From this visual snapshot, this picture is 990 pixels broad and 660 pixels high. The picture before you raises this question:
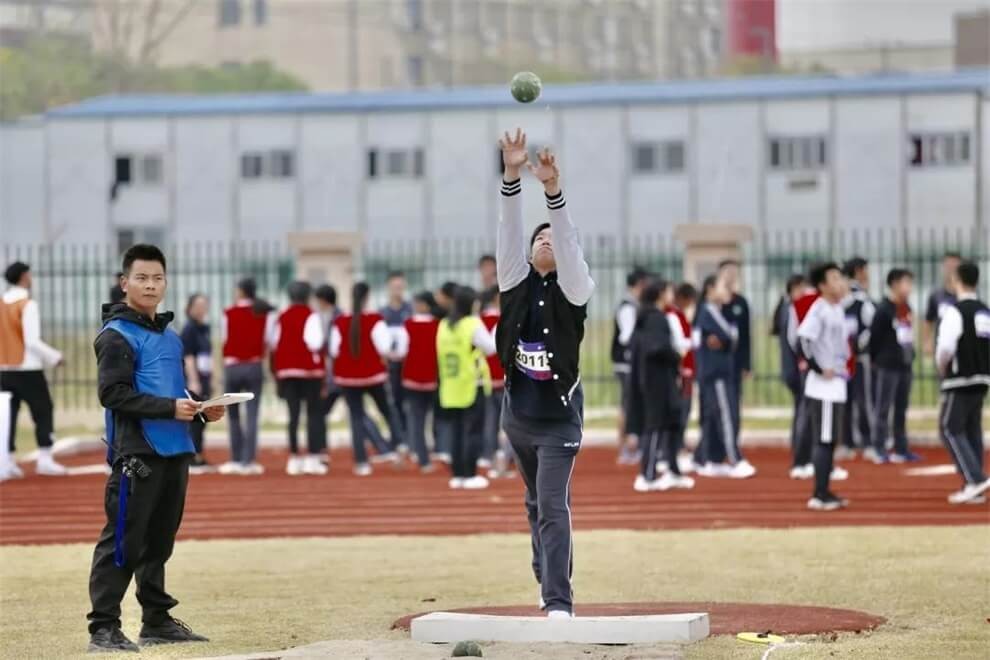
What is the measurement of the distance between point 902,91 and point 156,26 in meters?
46.9

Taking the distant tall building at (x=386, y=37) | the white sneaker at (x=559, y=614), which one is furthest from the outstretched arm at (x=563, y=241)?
the distant tall building at (x=386, y=37)

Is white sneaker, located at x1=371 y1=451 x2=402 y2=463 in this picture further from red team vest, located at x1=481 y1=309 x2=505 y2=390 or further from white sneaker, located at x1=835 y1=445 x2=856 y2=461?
white sneaker, located at x1=835 y1=445 x2=856 y2=461

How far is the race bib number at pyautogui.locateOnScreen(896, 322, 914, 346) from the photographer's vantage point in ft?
68.7

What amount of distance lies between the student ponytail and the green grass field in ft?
18.7

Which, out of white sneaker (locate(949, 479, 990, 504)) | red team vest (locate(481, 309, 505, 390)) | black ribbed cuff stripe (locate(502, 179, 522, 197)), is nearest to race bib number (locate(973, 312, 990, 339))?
white sneaker (locate(949, 479, 990, 504))

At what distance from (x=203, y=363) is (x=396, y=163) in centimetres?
4037

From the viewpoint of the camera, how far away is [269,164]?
205 ft

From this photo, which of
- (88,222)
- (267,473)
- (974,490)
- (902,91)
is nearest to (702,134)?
(902,91)

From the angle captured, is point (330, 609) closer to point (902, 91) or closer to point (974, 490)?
point (974, 490)

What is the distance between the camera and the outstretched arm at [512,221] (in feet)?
30.4

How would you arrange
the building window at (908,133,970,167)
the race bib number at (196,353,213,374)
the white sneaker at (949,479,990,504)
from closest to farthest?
the white sneaker at (949,479,990,504)
the race bib number at (196,353,213,374)
the building window at (908,133,970,167)

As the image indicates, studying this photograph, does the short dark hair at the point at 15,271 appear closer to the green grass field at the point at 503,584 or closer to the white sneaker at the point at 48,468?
the white sneaker at the point at 48,468

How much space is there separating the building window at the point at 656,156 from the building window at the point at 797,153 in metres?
2.70

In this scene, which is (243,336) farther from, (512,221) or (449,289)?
(512,221)
